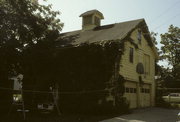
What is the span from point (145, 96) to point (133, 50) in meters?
5.15

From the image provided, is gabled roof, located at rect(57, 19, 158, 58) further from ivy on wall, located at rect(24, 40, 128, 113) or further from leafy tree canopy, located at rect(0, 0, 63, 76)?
leafy tree canopy, located at rect(0, 0, 63, 76)

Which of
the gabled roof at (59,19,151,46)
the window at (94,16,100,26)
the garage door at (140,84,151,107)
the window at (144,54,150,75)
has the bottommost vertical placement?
the garage door at (140,84,151,107)

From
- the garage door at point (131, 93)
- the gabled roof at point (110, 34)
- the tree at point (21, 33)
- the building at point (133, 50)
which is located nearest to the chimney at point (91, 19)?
the building at point (133, 50)

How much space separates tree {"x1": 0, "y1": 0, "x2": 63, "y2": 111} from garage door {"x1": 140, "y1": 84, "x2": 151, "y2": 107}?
9696mm

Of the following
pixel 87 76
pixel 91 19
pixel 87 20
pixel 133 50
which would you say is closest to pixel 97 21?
pixel 91 19

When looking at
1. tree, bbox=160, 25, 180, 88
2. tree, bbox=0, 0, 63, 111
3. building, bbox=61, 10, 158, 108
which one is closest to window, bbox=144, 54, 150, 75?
building, bbox=61, 10, 158, 108

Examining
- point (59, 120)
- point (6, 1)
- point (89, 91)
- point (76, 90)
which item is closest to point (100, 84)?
point (89, 91)

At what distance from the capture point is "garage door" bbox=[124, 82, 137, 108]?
19.1m

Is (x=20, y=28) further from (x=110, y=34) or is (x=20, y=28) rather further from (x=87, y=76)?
(x=110, y=34)

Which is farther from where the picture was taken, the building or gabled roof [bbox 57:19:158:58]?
the building

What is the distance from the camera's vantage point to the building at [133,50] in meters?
18.9

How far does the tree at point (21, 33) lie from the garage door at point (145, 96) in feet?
31.8

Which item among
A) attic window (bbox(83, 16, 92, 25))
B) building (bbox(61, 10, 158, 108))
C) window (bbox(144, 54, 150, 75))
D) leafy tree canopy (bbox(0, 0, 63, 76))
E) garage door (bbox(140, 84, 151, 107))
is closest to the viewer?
leafy tree canopy (bbox(0, 0, 63, 76))

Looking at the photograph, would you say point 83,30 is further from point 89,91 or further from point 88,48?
point 89,91
